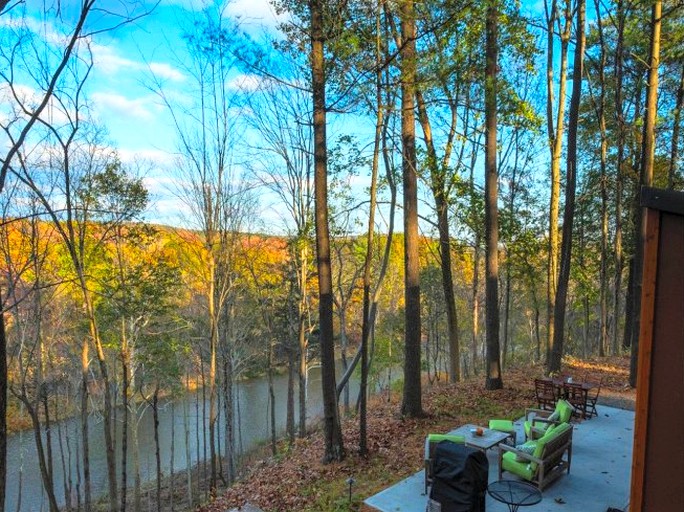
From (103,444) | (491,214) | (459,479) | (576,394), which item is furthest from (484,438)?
(103,444)

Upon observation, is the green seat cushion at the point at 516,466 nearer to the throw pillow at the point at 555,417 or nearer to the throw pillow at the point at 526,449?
the throw pillow at the point at 526,449

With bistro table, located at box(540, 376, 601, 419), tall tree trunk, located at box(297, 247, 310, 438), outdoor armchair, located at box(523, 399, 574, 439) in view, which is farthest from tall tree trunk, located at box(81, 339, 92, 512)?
bistro table, located at box(540, 376, 601, 419)

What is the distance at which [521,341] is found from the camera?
109 ft

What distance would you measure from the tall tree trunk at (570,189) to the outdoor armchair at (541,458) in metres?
5.11

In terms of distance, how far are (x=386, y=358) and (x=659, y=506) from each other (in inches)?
791

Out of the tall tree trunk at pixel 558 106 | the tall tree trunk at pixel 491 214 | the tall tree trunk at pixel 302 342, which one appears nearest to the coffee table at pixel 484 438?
the tall tree trunk at pixel 491 214

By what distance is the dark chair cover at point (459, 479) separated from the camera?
428 cm

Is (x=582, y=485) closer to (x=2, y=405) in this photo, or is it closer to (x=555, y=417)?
(x=555, y=417)

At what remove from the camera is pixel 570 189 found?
31.7ft

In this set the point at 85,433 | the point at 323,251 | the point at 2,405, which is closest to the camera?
the point at 2,405

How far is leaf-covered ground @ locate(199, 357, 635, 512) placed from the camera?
5.83 m

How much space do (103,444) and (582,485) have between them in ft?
70.2

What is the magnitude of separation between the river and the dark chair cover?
571 inches

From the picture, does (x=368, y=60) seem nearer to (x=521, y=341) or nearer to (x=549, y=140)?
(x=549, y=140)
